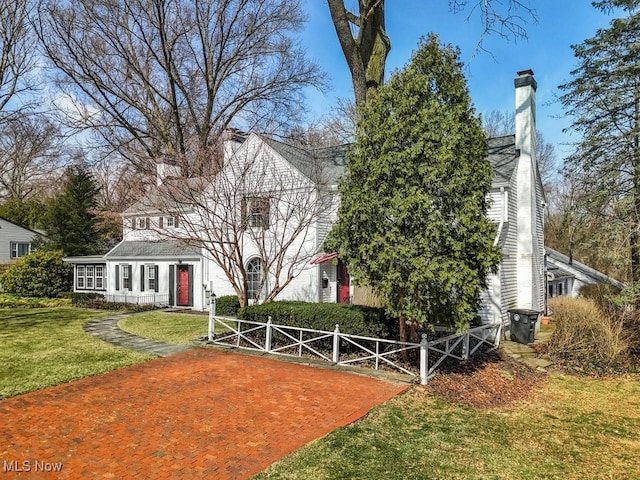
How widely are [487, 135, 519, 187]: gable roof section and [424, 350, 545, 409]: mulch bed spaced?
6.35 meters

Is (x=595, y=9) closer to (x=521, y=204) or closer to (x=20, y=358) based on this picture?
(x=521, y=204)

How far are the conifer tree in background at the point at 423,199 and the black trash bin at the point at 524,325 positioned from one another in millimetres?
5486

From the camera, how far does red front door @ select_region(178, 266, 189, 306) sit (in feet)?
69.9

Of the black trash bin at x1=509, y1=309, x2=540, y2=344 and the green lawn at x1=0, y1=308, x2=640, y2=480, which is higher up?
the black trash bin at x1=509, y1=309, x2=540, y2=344

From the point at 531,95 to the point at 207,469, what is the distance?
16.0 m

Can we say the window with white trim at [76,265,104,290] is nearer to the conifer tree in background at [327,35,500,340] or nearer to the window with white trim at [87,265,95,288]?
the window with white trim at [87,265,95,288]

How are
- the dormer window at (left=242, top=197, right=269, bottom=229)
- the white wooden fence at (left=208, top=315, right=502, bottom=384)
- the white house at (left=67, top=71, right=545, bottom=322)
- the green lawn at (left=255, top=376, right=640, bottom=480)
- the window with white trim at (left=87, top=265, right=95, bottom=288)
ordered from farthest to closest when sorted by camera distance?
the window with white trim at (left=87, top=265, right=95, bottom=288), the dormer window at (left=242, top=197, right=269, bottom=229), the white house at (left=67, top=71, right=545, bottom=322), the white wooden fence at (left=208, top=315, right=502, bottom=384), the green lawn at (left=255, top=376, right=640, bottom=480)

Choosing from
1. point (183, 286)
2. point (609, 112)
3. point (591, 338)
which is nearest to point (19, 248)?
point (183, 286)

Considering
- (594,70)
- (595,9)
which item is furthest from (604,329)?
(595,9)

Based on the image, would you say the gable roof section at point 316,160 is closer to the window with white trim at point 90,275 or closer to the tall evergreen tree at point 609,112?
the tall evergreen tree at point 609,112

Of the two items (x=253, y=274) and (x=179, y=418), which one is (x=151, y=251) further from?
(x=179, y=418)

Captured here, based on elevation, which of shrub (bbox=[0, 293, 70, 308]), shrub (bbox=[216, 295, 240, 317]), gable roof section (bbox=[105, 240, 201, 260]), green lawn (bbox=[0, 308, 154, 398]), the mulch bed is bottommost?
the mulch bed

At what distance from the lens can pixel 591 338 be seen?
10.6 meters

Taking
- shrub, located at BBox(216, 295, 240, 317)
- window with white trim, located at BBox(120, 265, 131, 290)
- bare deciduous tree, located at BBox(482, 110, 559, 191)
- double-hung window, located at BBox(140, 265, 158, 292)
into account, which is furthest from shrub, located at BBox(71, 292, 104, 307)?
bare deciduous tree, located at BBox(482, 110, 559, 191)
